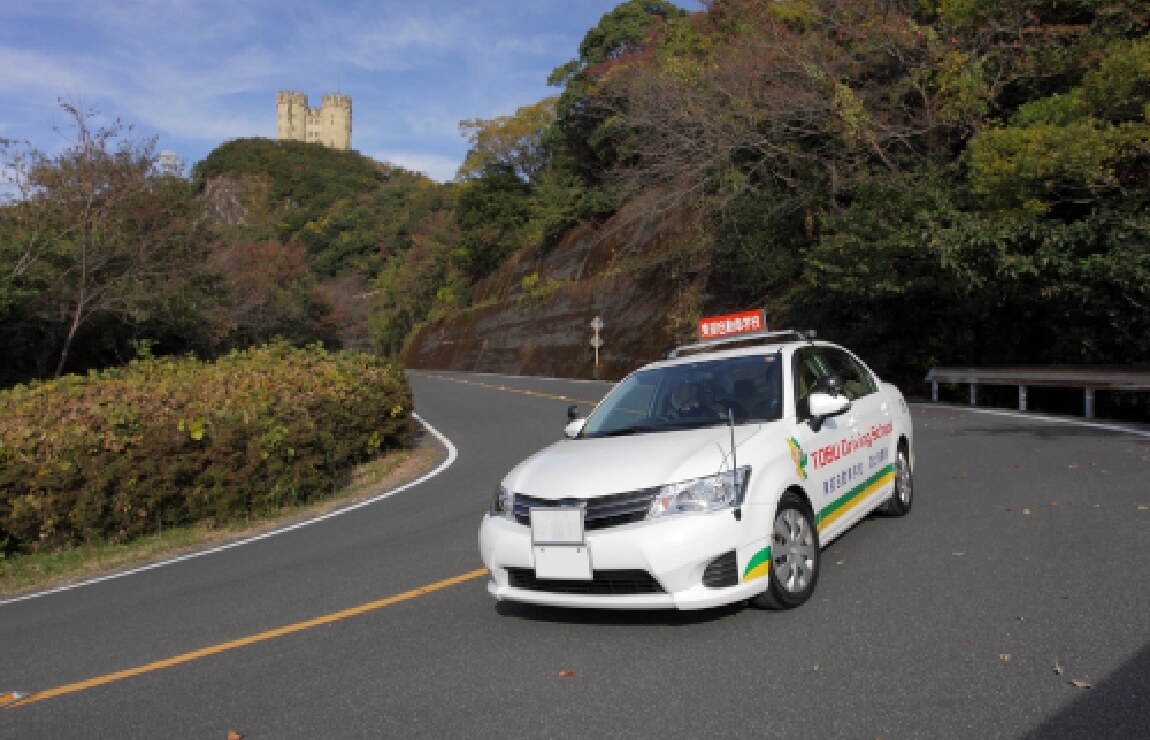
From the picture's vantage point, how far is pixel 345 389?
15.0m

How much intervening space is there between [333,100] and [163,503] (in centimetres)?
16554

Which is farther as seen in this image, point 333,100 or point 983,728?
point 333,100

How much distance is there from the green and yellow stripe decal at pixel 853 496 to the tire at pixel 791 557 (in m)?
0.27

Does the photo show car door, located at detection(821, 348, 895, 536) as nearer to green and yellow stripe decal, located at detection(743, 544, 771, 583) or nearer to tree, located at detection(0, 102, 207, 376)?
green and yellow stripe decal, located at detection(743, 544, 771, 583)

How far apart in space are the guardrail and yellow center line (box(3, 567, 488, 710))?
12.6 meters

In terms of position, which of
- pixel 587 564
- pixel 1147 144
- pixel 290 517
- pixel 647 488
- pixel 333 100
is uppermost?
pixel 333 100

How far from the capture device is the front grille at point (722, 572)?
16.1ft

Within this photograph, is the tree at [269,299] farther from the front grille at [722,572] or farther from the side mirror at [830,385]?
Answer: the front grille at [722,572]

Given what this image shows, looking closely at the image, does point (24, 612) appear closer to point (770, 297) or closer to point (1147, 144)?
point (1147, 144)

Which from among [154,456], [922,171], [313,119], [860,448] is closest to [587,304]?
[922,171]

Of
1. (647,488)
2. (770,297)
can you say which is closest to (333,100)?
(770,297)

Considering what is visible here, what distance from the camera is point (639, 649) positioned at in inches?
195

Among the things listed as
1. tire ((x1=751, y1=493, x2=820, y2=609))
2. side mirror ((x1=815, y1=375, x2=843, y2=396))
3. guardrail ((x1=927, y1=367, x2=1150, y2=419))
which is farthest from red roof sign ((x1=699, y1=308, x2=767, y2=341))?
tire ((x1=751, y1=493, x2=820, y2=609))

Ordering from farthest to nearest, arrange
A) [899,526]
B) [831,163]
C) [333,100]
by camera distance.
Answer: [333,100], [831,163], [899,526]
